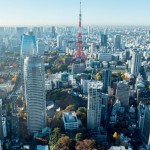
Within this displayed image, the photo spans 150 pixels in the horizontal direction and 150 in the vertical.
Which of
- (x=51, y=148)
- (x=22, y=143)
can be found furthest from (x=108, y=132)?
(x=22, y=143)

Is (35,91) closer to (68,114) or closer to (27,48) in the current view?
(68,114)

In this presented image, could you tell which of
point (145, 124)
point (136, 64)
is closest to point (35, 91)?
point (145, 124)

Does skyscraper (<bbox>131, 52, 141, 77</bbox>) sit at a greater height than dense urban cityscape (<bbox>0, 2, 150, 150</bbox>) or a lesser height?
greater

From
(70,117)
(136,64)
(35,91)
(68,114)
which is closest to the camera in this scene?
(35,91)

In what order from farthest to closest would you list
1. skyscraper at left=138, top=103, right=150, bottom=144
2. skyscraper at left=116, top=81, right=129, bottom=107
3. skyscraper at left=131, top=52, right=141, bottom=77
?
1. skyscraper at left=131, top=52, right=141, bottom=77
2. skyscraper at left=116, top=81, right=129, bottom=107
3. skyscraper at left=138, top=103, right=150, bottom=144

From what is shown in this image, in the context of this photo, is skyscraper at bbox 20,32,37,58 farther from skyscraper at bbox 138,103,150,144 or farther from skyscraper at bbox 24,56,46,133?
skyscraper at bbox 138,103,150,144

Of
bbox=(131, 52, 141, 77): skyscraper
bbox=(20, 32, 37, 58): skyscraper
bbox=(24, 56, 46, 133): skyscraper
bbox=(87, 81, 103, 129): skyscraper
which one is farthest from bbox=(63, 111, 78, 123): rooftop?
bbox=(131, 52, 141, 77): skyscraper

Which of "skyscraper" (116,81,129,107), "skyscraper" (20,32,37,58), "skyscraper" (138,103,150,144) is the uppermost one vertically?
"skyscraper" (20,32,37,58)

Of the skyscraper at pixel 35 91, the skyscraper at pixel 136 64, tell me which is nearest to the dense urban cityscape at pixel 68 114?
the skyscraper at pixel 35 91
